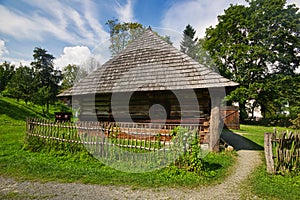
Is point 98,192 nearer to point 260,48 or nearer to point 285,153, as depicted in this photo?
point 285,153

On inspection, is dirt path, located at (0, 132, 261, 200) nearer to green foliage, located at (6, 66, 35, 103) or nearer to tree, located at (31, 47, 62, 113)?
green foliage, located at (6, 66, 35, 103)

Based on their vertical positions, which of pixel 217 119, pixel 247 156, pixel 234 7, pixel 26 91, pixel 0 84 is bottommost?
pixel 247 156

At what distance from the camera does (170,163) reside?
550 centimetres

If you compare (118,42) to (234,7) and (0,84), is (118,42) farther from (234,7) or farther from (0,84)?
(0,84)

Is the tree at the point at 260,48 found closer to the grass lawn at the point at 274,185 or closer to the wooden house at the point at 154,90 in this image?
the wooden house at the point at 154,90

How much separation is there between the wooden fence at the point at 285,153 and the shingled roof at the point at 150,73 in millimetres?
2421

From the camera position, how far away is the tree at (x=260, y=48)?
22172mm

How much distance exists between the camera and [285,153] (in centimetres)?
544

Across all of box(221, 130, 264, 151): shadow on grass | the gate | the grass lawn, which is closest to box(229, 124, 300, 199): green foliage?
the grass lawn

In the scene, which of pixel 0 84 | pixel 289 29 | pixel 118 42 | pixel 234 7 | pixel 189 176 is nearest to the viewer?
pixel 189 176

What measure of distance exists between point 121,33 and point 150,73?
70.9 ft

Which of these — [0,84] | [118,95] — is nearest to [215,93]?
[118,95]

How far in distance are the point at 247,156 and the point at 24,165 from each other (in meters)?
8.09

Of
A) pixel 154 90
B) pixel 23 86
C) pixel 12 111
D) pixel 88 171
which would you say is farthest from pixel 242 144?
pixel 23 86
